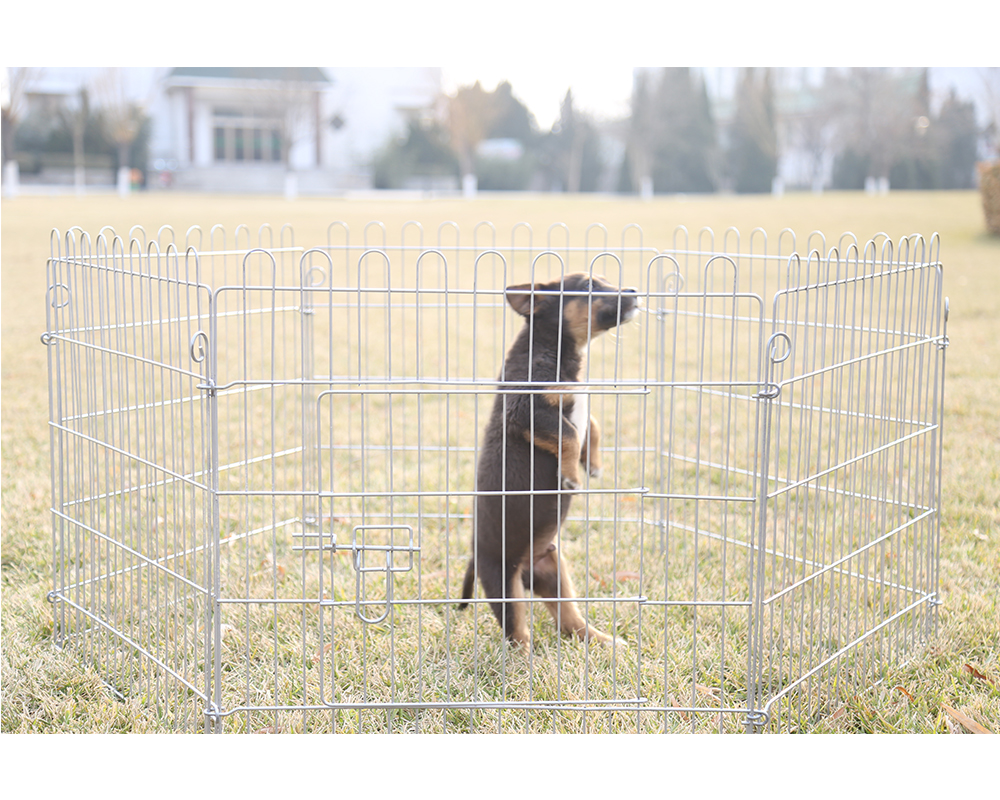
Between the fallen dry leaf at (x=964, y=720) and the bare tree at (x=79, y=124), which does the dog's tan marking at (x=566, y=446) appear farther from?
the bare tree at (x=79, y=124)

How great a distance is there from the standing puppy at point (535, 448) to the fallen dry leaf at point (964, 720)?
144 cm

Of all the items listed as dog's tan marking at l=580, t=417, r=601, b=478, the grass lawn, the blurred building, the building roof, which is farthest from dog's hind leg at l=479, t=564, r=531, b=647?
the building roof

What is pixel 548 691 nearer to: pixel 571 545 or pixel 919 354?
pixel 571 545

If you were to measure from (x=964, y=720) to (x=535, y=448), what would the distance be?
196 centimetres

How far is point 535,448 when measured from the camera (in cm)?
379

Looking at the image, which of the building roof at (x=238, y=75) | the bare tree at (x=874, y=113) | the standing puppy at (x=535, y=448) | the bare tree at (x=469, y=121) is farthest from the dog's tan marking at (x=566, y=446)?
the building roof at (x=238, y=75)

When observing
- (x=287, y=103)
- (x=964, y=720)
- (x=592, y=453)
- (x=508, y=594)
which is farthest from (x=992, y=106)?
(x=287, y=103)

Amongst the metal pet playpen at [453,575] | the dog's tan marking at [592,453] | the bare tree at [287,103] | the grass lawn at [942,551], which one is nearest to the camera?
the metal pet playpen at [453,575]

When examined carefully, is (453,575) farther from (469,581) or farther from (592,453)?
(592,453)

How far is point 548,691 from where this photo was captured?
365 centimetres

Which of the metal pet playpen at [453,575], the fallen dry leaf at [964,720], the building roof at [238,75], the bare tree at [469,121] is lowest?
the fallen dry leaf at [964,720]

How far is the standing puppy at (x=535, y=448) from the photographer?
3721 millimetres

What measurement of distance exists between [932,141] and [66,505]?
3437 cm

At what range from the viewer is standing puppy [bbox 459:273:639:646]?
3721mm
